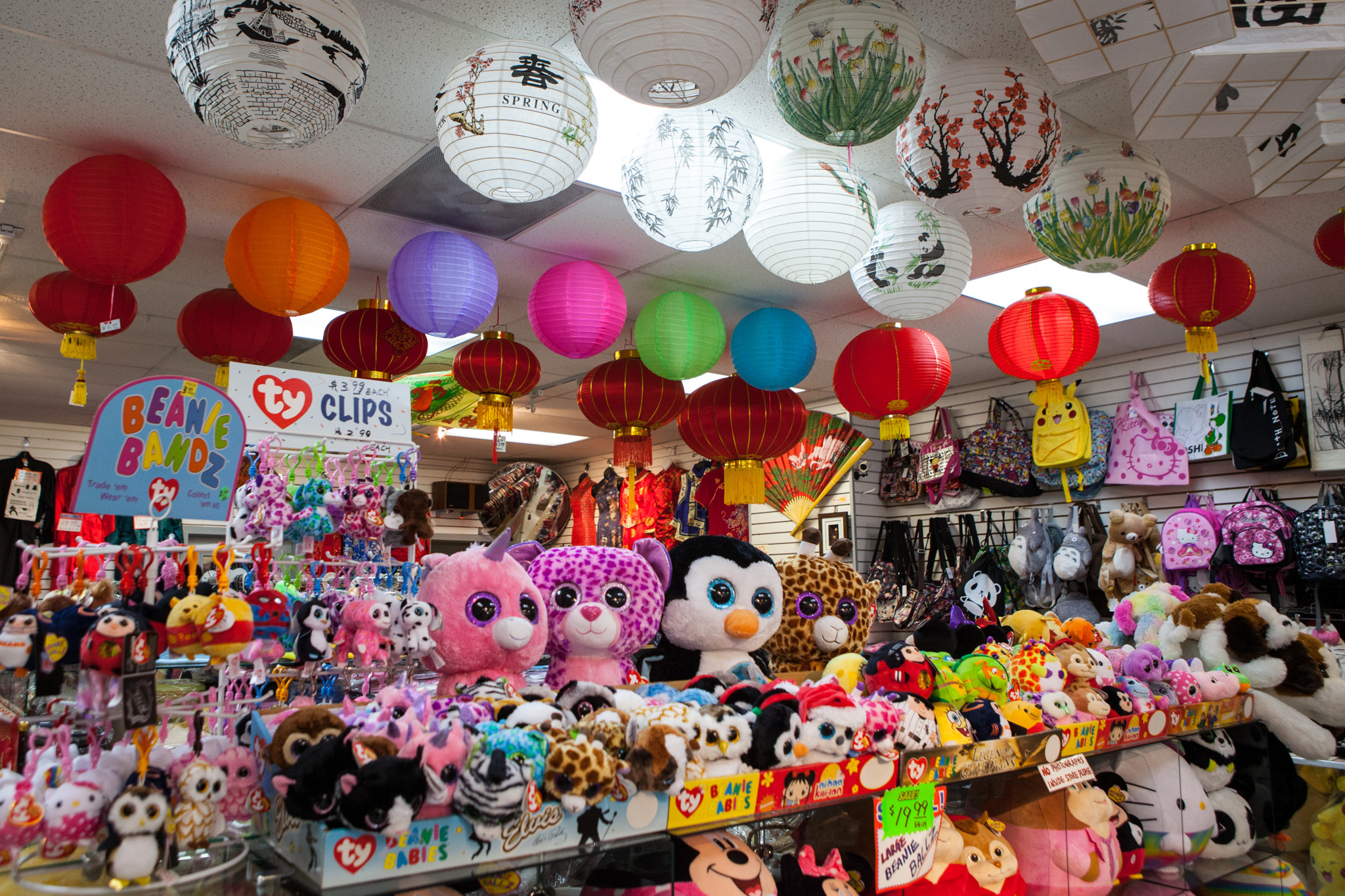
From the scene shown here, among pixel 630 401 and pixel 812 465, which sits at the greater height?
pixel 630 401

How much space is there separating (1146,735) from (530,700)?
169 centimetres

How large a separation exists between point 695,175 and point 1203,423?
3959 millimetres

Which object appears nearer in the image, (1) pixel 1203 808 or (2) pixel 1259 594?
(1) pixel 1203 808

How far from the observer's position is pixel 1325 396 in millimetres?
4535

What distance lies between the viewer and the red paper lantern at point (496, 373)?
3.90 metres

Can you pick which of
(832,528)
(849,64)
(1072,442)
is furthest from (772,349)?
(832,528)

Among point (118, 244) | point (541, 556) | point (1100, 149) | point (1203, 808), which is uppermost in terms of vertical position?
point (1100, 149)

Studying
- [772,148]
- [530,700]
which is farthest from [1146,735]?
[772,148]

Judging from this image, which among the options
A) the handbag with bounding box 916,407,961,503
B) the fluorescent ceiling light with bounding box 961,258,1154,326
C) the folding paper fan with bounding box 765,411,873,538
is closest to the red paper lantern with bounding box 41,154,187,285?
the fluorescent ceiling light with bounding box 961,258,1154,326

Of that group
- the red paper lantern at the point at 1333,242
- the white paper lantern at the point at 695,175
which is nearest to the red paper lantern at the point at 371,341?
the white paper lantern at the point at 695,175

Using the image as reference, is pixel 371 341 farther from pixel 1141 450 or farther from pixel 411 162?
pixel 1141 450

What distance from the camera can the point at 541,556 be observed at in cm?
241

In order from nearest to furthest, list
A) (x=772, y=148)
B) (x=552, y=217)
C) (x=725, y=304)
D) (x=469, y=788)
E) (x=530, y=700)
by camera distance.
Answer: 1. (x=469, y=788)
2. (x=530, y=700)
3. (x=772, y=148)
4. (x=552, y=217)
5. (x=725, y=304)

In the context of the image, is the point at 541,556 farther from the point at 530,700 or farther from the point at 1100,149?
the point at 1100,149
